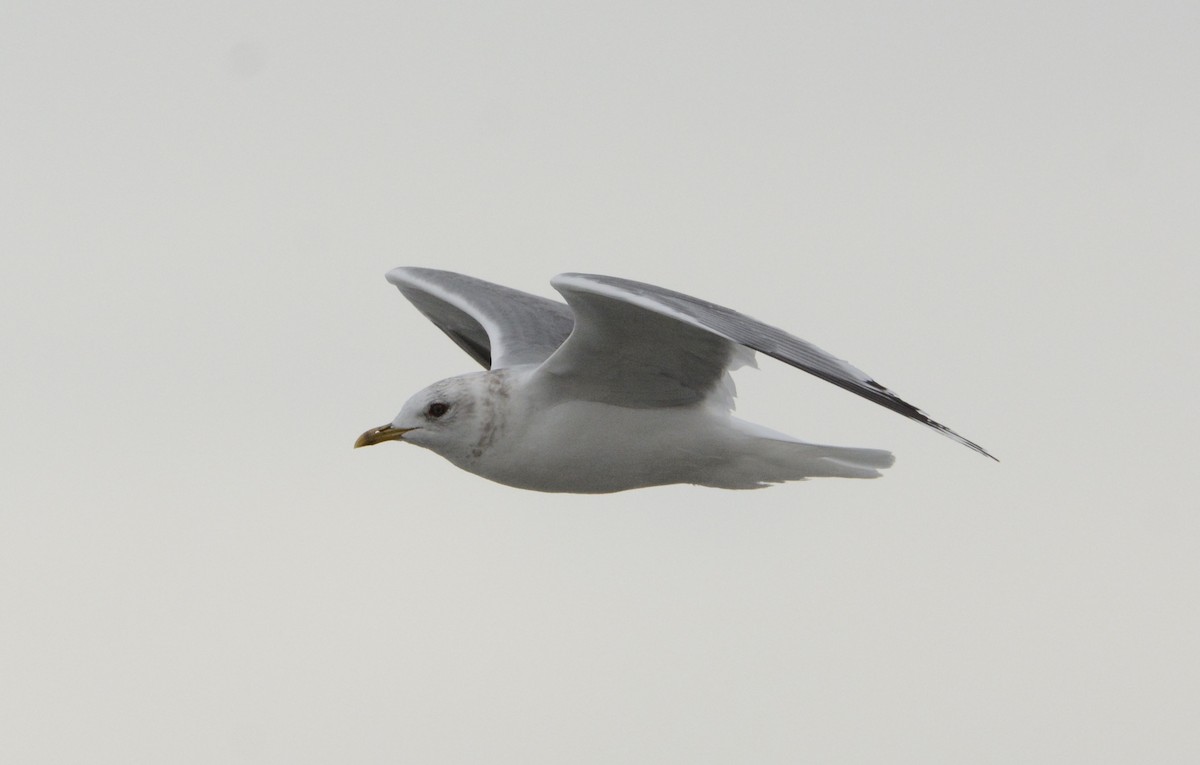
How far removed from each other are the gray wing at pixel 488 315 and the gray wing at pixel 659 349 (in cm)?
104

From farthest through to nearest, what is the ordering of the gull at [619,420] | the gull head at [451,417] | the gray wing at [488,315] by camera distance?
the gray wing at [488,315] < the gull head at [451,417] < the gull at [619,420]

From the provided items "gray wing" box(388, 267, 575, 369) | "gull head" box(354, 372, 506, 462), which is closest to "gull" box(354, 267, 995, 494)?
"gull head" box(354, 372, 506, 462)

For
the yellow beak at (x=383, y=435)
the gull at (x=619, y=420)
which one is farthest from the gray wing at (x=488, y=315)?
the yellow beak at (x=383, y=435)

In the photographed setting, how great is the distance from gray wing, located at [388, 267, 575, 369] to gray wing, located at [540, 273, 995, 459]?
104 centimetres

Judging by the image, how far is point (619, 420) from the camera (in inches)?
391

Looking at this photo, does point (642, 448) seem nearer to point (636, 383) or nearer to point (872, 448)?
point (636, 383)

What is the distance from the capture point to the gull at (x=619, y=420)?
9562mm

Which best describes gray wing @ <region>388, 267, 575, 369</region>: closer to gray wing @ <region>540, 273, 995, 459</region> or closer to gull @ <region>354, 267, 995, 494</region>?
gull @ <region>354, 267, 995, 494</region>

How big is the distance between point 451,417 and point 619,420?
34.5 inches

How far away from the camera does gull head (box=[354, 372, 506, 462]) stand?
9.86 m

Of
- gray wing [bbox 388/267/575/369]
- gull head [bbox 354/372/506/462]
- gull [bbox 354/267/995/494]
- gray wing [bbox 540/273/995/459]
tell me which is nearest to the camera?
gray wing [bbox 540/273/995/459]

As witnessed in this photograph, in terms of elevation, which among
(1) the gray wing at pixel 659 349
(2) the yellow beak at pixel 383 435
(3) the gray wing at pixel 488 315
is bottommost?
(2) the yellow beak at pixel 383 435

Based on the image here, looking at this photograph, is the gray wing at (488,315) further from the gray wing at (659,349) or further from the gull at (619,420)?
the gray wing at (659,349)

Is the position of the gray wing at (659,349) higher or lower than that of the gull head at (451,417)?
higher
